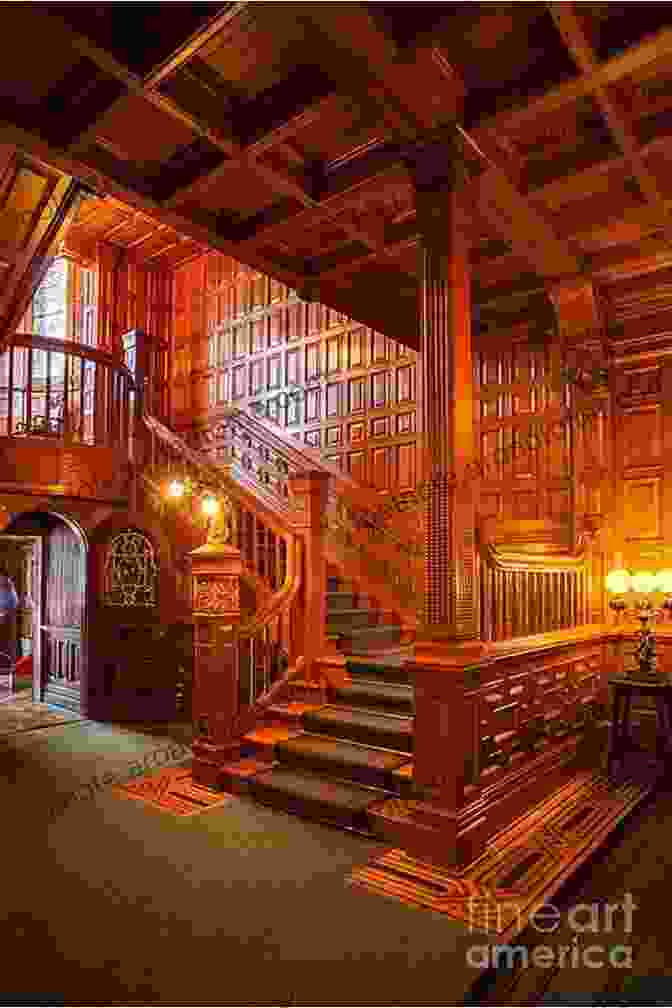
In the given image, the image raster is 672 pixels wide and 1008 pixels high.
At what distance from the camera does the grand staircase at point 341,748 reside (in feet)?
13.9

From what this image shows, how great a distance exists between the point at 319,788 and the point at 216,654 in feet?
4.24

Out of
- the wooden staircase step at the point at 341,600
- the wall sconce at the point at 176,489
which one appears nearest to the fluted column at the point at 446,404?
the wooden staircase step at the point at 341,600

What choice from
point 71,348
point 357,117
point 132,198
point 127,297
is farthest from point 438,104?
point 127,297

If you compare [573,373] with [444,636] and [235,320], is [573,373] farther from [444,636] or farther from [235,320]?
[235,320]

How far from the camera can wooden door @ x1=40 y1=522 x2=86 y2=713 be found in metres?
7.91

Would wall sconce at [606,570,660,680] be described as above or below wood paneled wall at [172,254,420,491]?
below

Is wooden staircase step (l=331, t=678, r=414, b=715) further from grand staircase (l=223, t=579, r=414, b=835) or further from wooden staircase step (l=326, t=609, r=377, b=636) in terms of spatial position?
wooden staircase step (l=326, t=609, r=377, b=636)

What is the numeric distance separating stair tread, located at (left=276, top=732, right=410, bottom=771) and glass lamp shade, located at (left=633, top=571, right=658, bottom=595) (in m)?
2.34

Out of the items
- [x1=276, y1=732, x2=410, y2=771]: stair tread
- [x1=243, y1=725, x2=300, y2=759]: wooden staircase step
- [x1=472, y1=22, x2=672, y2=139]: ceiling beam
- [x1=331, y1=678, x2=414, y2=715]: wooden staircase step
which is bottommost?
[x1=243, y1=725, x2=300, y2=759]: wooden staircase step

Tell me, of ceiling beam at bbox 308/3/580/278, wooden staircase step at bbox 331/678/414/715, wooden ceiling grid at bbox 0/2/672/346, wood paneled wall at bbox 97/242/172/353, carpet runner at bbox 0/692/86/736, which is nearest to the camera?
ceiling beam at bbox 308/3/580/278

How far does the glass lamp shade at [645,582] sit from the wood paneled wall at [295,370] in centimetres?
282

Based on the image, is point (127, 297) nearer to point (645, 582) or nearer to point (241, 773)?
point (241, 773)

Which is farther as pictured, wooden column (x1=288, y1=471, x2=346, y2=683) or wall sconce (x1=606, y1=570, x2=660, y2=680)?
wooden column (x1=288, y1=471, x2=346, y2=683)

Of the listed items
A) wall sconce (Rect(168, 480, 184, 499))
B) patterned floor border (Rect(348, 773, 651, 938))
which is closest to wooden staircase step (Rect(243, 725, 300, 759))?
patterned floor border (Rect(348, 773, 651, 938))
